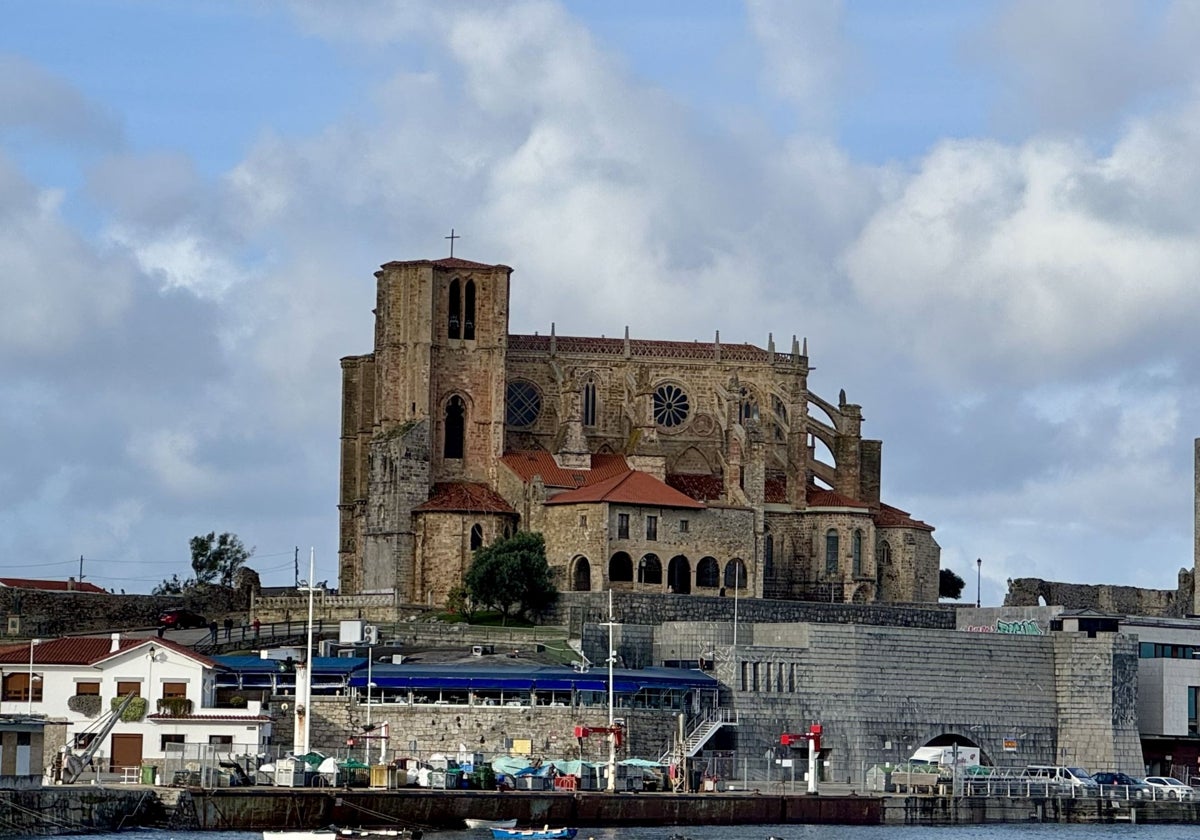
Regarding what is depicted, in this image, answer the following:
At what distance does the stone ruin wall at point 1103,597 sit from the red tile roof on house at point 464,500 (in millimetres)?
27624

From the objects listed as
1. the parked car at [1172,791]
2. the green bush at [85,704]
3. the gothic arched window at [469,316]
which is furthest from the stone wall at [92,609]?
the parked car at [1172,791]

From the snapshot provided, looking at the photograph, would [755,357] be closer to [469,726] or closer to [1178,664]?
[1178,664]

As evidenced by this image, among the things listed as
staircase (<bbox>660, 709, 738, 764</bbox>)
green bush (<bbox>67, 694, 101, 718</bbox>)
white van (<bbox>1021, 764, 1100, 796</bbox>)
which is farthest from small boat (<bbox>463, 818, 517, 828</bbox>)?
white van (<bbox>1021, 764, 1100, 796</bbox>)

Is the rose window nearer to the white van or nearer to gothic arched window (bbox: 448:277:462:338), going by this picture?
gothic arched window (bbox: 448:277:462:338)

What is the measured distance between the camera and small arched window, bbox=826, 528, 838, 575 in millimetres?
136000

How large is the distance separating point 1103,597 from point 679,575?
27245 mm

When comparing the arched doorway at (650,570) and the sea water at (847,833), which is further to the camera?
the arched doorway at (650,570)

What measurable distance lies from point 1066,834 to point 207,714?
94.6ft

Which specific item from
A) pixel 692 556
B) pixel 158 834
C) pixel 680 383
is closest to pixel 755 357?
pixel 680 383

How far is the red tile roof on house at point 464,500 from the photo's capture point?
429ft

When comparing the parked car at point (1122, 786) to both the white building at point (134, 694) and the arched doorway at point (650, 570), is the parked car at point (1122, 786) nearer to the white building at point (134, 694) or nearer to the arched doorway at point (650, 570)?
the arched doorway at point (650, 570)

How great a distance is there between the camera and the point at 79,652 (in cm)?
10862

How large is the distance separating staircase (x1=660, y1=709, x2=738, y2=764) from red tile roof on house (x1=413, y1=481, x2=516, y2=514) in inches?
828

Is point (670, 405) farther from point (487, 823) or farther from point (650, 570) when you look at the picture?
point (487, 823)
